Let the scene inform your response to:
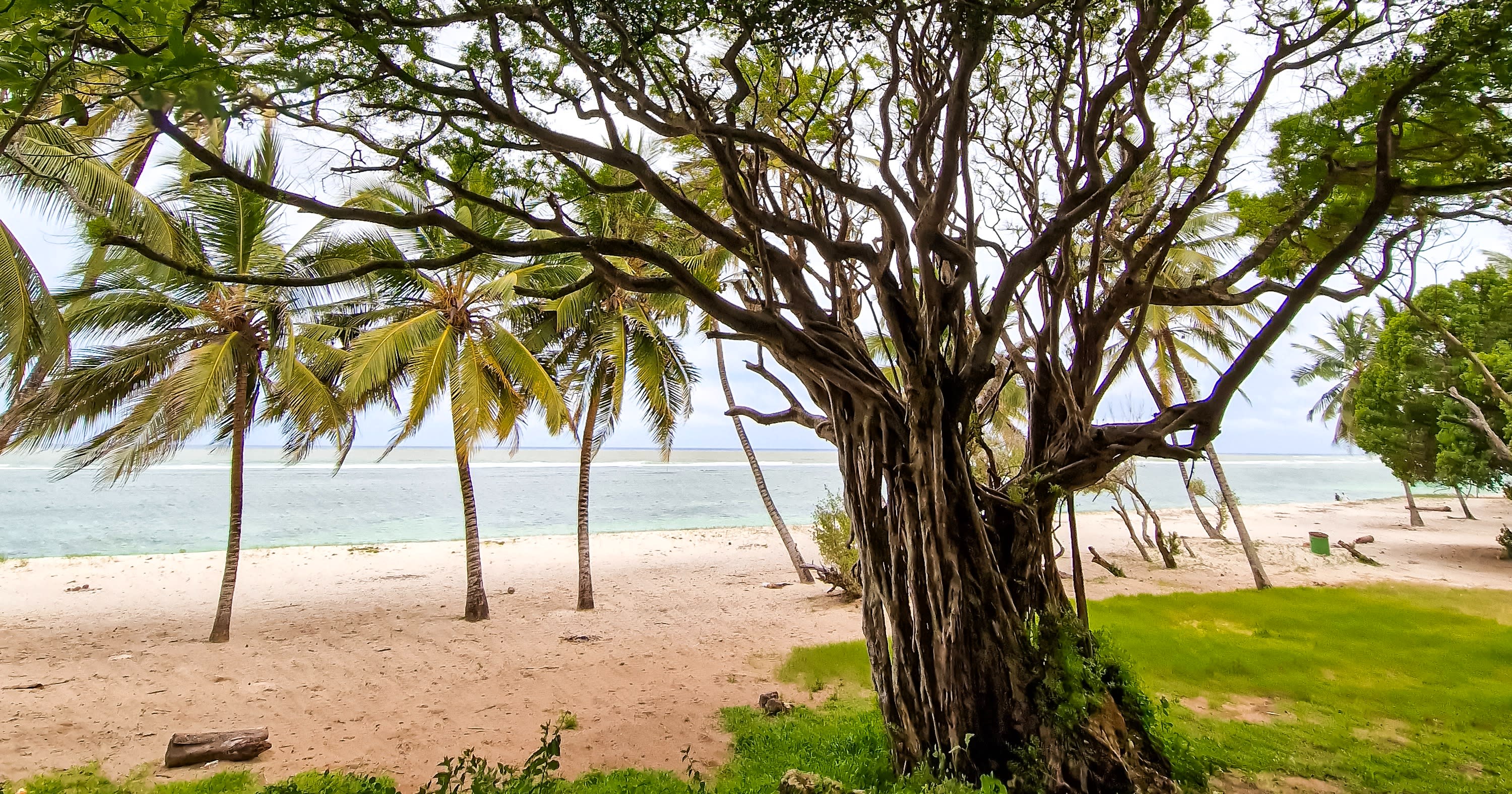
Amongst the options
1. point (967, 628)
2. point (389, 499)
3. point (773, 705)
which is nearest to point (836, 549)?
point (773, 705)

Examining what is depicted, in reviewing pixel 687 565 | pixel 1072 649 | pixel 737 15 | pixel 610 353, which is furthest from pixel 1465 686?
pixel 687 565

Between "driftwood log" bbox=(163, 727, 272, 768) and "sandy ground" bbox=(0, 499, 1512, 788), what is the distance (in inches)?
4.5

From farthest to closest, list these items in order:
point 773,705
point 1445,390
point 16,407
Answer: point 1445,390 → point 16,407 → point 773,705

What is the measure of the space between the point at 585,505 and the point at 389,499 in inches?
1254

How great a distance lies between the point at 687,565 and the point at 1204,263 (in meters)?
12.5

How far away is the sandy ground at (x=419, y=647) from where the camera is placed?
18.7 feet

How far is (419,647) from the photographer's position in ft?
28.8

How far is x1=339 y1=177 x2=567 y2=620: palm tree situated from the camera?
30.5ft

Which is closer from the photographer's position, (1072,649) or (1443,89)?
(1443,89)

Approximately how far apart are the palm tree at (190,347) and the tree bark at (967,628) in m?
8.36

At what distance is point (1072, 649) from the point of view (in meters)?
4.00

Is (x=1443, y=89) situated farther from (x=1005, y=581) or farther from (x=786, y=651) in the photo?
(x=786, y=651)

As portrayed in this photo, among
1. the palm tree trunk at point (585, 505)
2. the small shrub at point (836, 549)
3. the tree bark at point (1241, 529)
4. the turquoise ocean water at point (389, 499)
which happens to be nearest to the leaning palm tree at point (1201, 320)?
the tree bark at point (1241, 529)

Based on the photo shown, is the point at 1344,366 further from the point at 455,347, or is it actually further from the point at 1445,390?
the point at 455,347
